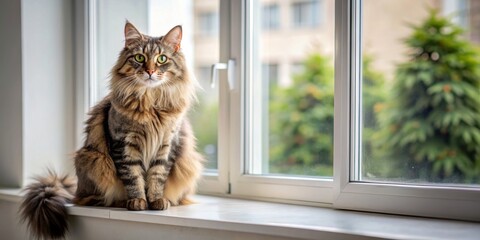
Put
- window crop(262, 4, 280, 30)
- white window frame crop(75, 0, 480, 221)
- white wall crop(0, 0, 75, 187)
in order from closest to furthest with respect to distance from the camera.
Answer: white window frame crop(75, 0, 480, 221), white wall crop(0, 0, 75, 187), window crop(262, 4, 280, 30)

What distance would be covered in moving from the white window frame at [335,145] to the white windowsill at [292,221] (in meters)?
0.05

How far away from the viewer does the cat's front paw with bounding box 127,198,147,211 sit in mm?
1598

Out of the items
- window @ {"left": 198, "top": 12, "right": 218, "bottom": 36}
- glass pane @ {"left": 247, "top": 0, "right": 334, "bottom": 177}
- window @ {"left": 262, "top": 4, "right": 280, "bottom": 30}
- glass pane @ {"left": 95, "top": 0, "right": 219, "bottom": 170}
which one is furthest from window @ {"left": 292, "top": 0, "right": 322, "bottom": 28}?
glass pane @ {"left": 95, "top": 0, "right": 219, "bottom": 170}

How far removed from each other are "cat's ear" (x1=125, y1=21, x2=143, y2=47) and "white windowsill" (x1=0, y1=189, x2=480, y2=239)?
526 mm

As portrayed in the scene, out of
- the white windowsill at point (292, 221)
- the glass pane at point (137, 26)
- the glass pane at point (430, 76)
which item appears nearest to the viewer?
the white windowsill at point (292, 221)

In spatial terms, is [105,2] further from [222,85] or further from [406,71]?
[406,71]

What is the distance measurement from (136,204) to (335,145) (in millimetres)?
636

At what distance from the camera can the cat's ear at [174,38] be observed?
5.37 feet

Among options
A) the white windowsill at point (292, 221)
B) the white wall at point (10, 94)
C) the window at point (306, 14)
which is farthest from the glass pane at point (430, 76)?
the white wall at point (10, 94)

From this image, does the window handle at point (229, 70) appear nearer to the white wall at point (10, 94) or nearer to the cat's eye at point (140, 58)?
the cat's eye at point (140, 58)

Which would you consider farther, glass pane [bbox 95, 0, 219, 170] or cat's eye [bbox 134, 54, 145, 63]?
glass pane [bbox 95, 0, 219, 170]

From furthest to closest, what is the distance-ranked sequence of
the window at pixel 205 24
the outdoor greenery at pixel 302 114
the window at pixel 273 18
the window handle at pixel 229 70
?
the window at pixel 273 18 → the outdoor greenery at pixel 302 114 → the window at pixel 205 24 → the window handle at pixel 229 70

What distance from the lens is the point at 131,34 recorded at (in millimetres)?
1643

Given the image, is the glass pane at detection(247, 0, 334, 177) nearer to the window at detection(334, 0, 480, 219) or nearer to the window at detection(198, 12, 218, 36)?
the window at detection(198, 12, 218, 36)
